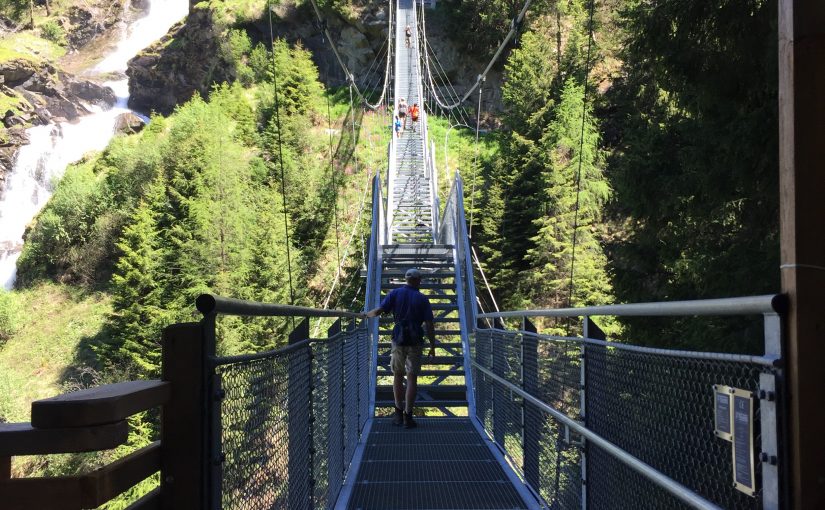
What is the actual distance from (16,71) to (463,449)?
47.8 meters

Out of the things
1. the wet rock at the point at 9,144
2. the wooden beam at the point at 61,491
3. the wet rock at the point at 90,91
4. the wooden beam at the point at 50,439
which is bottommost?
the wooden beam at the point at 61,491

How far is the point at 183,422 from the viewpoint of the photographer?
135 centimetres

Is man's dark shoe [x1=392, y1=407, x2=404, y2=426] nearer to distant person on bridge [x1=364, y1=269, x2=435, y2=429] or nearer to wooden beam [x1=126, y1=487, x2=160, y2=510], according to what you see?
distant person on bridge [x1=364, y1=269, x2=435, y2=429]

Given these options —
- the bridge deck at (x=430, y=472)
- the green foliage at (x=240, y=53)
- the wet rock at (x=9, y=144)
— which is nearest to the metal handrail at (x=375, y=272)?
the bridge deck at (x=430, y=472)

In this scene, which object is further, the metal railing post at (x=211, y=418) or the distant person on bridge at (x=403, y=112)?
the distant person on bridge at (x=403, y=112)

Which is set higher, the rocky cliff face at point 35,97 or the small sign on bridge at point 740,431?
the rocky cliff face at point 35,97

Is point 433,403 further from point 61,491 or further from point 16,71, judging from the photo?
point 16,71

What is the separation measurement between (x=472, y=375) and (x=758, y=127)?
3844mm

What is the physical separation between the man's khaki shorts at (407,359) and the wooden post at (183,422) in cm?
436

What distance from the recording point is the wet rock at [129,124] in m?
42.1

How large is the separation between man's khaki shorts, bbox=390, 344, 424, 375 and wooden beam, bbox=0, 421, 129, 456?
15.2 feet

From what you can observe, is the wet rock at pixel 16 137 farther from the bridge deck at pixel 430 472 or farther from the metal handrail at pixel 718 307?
the metal handrail at pixel 718 307

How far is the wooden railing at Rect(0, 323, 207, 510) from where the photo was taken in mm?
1055

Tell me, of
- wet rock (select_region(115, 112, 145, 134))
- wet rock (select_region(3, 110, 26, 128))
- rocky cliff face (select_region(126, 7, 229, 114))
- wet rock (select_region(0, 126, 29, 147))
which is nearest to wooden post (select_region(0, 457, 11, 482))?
rocky cliff face (select_region(126, 7, 229, 114))
